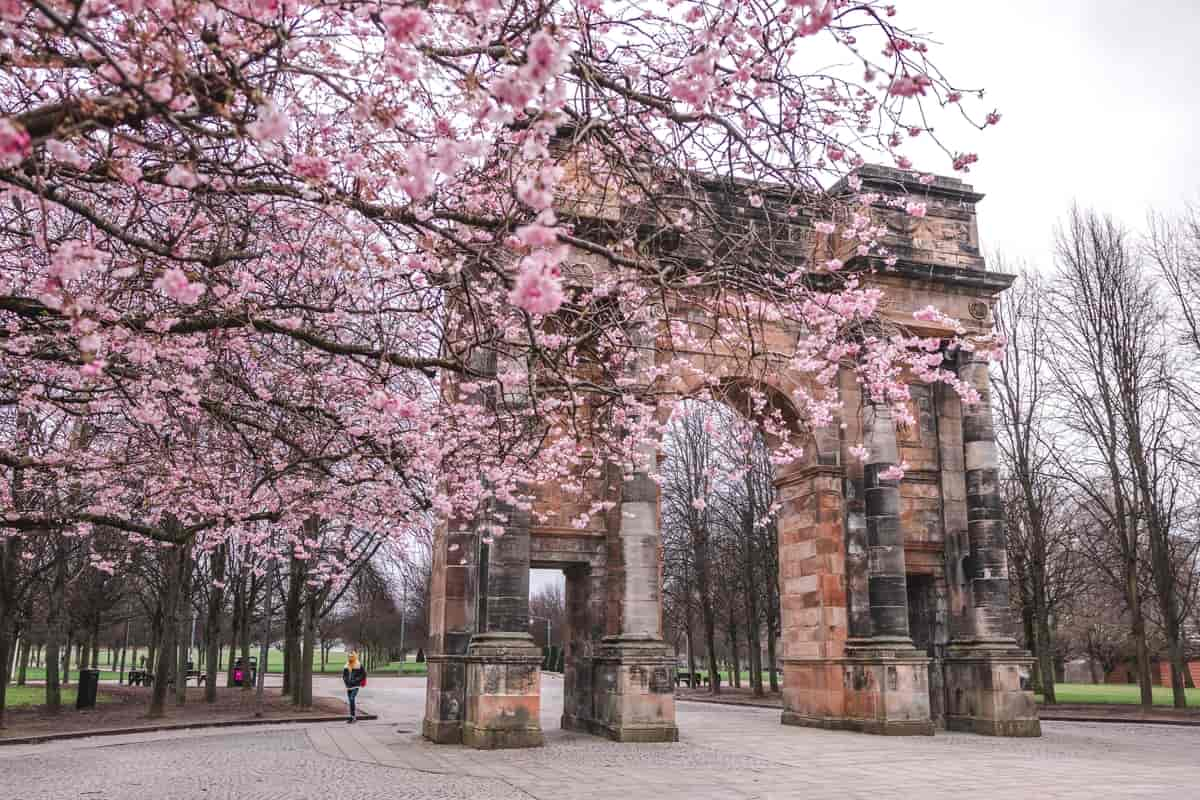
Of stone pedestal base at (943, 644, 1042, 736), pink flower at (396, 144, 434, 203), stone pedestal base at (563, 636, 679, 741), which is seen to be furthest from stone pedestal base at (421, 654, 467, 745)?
pink flower at (396, 144, 434, 203)

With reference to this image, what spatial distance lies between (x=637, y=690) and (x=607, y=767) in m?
3.37

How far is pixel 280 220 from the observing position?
816 centimetres

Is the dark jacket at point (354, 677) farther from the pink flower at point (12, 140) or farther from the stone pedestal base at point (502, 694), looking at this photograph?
the pink flower at point (12, 140)

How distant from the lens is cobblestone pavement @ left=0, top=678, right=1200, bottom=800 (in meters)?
9.90

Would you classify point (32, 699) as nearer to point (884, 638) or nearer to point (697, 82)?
point (884, 638)

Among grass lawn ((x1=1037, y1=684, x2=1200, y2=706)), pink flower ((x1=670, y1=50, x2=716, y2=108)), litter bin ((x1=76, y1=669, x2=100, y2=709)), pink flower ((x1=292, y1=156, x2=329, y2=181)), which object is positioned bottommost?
grass lawn ((x1=1037, y1=684, x2=1200, y2=706))

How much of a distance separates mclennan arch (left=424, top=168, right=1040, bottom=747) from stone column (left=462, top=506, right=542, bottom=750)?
0.03 m

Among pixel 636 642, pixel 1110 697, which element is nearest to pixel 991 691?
pixel 636 642

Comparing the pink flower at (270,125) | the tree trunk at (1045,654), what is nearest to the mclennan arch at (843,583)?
the tree trunk at (1045,654)

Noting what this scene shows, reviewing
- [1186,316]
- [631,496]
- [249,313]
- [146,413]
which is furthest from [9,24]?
[1186,316]

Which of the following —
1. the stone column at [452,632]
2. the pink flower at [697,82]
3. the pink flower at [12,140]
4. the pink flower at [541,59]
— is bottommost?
the stone column at [452,632]

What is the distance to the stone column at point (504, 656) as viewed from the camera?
1460 centimetres

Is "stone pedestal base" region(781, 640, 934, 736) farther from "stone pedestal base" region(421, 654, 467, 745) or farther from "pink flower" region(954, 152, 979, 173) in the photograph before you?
"pink flower" region(954, 152, 979, 173)

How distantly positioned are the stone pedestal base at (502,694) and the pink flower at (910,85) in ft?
37.8
